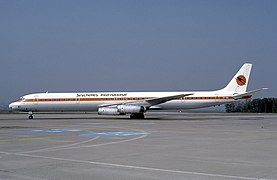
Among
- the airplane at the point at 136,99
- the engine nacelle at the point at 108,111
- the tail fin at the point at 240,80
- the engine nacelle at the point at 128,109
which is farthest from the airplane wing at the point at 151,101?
the tail fin at the point at 240,80

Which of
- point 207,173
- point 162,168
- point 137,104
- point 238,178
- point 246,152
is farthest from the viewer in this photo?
point 137,104

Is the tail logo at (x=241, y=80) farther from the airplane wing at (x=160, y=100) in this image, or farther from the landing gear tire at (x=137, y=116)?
the landing gear tire at (x=137, y=116)

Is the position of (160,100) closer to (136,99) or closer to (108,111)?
(136,99)

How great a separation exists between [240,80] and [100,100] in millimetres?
17278

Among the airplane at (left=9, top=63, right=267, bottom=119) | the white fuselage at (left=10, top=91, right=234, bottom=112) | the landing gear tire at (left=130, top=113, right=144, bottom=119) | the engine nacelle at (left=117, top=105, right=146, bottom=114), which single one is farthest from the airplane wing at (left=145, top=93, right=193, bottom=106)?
the engine nacelle at (left=117, top=105, right=146, bottom=114)

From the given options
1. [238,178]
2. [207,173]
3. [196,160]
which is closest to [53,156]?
[196,160]

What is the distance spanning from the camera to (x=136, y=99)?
143 ft

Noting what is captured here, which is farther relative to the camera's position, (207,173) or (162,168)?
(162,168)

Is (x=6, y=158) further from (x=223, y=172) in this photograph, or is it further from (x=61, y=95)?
(x=61, y=95)

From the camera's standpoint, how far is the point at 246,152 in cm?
1179

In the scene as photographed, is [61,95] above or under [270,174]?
above

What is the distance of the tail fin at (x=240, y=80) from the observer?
1748 inches

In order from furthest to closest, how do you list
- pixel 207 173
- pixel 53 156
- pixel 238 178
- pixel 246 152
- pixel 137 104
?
1. pixel 137 104
2. pixel 246 152
3. pixel 53 156
4. pixel 207 173
5. pixel 238 178

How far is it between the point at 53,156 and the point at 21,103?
120 ft
